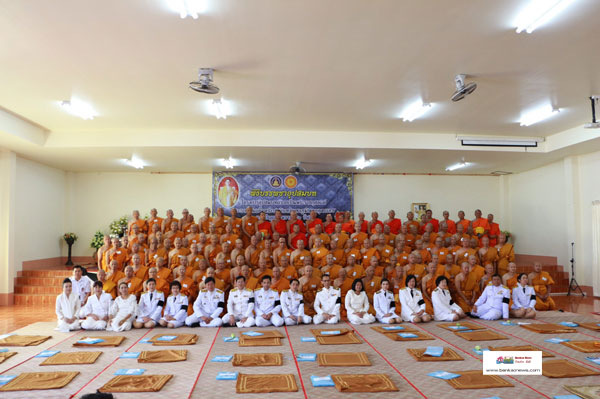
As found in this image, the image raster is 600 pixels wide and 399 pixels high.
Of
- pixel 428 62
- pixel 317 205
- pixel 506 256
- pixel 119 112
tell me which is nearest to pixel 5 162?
pixel 119 112

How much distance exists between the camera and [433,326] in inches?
305

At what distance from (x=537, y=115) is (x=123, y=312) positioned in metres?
9.07

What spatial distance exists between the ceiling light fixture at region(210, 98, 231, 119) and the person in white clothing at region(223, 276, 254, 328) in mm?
3248

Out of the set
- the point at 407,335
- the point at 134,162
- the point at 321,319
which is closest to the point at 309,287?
the point at 321,319

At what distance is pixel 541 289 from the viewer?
9.41 m

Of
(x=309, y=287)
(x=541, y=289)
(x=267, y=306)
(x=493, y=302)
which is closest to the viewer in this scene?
(x=267, y=306)

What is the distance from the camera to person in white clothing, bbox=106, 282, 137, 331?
7438mm

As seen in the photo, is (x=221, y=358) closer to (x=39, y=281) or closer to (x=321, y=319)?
(x=321, y=319)

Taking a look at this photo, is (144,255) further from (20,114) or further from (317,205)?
(317,205)

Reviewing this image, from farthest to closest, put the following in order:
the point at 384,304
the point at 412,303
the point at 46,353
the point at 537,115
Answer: the point at 537,115 → the point at 412,303 → the point at 384,304 → the point at 46,353

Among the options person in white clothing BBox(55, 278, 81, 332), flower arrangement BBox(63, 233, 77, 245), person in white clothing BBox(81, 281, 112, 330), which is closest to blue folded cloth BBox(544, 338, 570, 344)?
person in white clothing BBox(81, 281, 112, 330)

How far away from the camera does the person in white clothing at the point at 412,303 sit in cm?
812

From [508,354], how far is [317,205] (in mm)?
8808

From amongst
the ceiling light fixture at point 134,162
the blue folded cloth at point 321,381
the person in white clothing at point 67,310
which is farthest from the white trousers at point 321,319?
the ceiling light fixture at point 134,162
